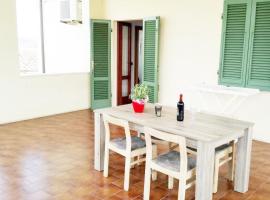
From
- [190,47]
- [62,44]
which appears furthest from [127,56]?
[190,47]

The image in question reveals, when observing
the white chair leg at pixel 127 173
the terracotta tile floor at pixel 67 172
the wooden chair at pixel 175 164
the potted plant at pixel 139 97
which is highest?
the potted plant at pixel 139 97

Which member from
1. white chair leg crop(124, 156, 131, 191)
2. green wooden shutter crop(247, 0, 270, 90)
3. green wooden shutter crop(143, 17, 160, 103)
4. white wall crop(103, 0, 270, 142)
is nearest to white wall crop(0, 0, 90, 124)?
green wooden shutter crop(143, 17, 160, 103)

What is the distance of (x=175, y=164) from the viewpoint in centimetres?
271

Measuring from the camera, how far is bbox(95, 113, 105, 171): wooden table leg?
3.45 meters

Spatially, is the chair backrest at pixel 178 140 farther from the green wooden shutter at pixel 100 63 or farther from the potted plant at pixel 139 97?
the green wooden shutter at pixel 100 63

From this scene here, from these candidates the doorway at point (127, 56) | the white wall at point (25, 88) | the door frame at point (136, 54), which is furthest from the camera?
the door frame at point (136, 54)

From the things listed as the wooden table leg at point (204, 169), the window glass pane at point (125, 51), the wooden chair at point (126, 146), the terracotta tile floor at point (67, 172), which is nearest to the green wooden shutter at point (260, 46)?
the terracotta tile floor at point (67, 172)

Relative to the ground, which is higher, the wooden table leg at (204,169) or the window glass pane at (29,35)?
the window glass pane at (29,35)

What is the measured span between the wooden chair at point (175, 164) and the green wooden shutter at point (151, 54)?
10.2 feet

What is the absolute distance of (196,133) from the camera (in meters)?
2.65

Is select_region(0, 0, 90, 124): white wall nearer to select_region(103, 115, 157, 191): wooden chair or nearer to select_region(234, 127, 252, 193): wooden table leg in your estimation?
select_region(103, 115, 157, 191): wooden chair

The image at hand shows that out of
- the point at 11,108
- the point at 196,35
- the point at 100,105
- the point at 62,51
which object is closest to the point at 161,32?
the point at 196,35

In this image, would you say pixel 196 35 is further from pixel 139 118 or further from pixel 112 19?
pixel 139 118

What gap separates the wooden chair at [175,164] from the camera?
2.52 m
